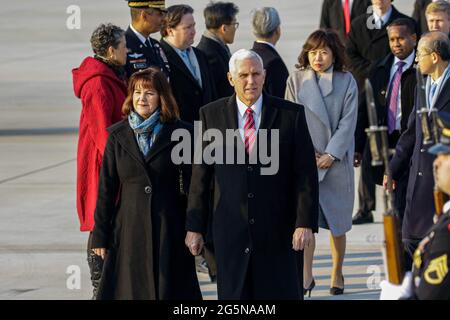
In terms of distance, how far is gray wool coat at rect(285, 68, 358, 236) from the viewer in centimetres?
875

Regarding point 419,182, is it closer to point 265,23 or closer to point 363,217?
point 265,23

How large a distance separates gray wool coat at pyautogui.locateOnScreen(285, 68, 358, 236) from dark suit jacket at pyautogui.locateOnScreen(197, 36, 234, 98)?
1.12 meters

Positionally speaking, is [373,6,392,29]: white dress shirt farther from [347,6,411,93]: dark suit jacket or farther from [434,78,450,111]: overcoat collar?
[434,78,450,111]: overcoat collar

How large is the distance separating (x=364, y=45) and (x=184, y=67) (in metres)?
2.51

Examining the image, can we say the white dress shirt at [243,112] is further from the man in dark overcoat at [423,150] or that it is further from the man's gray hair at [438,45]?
the man's gray hair at [438,45]

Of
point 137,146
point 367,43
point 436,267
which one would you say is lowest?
point 436,267

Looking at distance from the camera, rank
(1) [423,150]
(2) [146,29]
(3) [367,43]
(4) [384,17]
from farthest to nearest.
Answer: (4) [384,17], (3) [367,43], (2) [146,29], (1) [423,150]

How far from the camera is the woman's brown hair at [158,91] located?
24.4 feet

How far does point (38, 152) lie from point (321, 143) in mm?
6348

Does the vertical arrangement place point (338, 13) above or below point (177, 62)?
above

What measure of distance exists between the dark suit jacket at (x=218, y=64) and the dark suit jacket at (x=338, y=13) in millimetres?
2840

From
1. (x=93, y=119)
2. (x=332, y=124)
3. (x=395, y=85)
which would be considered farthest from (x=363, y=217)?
(x=93, y=119)

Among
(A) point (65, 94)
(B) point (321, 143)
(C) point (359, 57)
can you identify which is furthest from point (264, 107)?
(A) point (65, 94)

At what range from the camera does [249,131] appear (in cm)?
713
